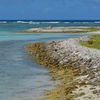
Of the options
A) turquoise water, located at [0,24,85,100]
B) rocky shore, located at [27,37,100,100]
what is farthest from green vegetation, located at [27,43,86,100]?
turquoise water, located at [0,24,85,100]

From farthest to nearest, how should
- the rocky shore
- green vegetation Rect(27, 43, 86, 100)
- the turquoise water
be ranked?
1. the turquoise water
2. green vegetation Rect(27, 43, 86, 100)
3. the rocky shore

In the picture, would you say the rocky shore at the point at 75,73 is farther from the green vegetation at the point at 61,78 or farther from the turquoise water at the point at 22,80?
the turquoise water at the point at 22,80

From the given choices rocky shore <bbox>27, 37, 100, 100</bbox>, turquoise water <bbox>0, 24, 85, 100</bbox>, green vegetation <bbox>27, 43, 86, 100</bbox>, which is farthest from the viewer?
turquoise water <bbox>0, 24, 85, 100</bbox>

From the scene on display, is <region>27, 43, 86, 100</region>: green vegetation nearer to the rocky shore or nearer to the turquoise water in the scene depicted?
the rocky shore

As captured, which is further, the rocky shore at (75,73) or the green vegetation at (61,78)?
the green vegetation at (61,78)

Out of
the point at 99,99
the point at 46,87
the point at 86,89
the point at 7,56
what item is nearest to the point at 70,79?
the point at 46,87

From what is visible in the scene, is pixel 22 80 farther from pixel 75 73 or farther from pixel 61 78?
pixel 75 73

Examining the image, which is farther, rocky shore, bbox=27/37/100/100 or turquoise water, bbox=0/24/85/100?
turquoise water, bbox=0/24/85/100

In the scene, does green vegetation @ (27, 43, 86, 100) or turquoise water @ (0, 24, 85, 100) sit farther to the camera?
turquoise water @ (0, 24, 85, 100)

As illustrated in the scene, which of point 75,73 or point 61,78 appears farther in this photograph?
point 75,73

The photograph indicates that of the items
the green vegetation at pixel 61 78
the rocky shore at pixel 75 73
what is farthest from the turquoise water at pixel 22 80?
the rocky shore at pixel 75 73

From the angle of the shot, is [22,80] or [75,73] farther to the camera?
[75,73]

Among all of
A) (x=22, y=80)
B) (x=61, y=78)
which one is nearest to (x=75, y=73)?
(x=61, y=78)

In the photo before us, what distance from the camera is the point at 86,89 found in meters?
23.5
